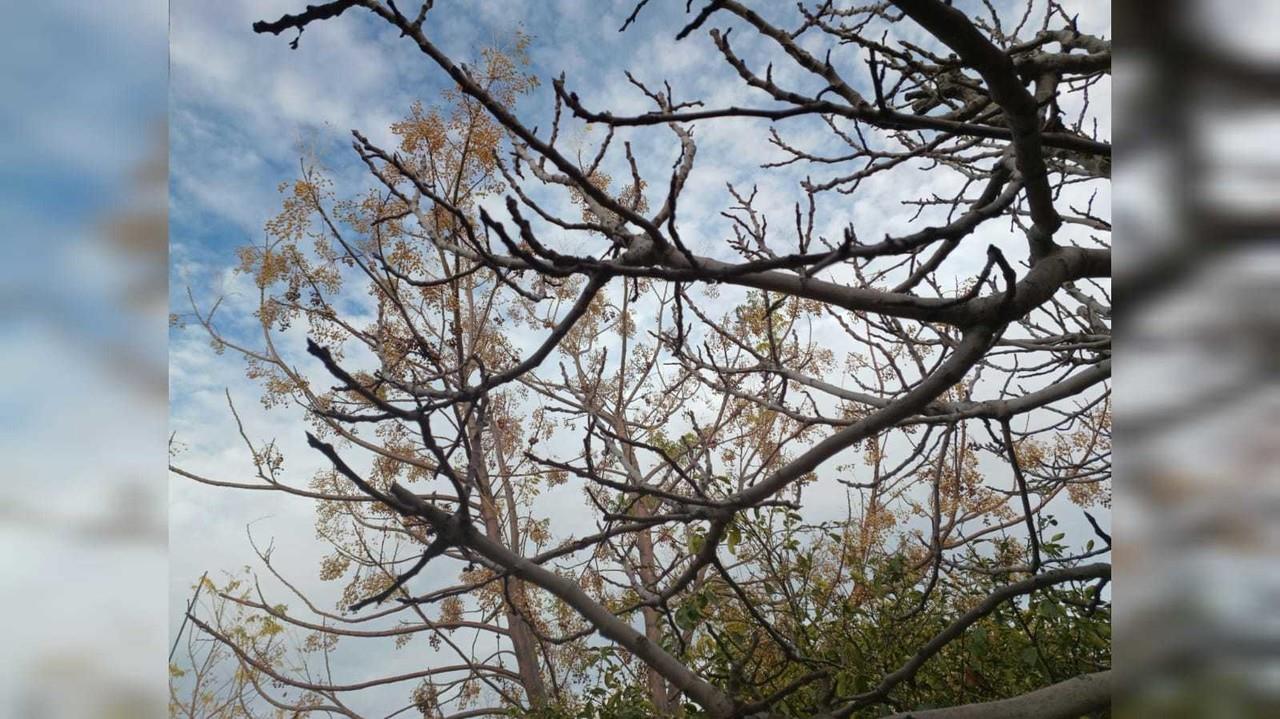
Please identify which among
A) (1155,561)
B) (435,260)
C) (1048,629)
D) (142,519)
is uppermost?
(435,260)

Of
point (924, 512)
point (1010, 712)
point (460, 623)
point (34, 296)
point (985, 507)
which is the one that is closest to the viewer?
point (34, 296)

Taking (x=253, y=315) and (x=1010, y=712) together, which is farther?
(x=253, y=315)

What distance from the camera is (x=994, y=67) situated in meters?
0.64

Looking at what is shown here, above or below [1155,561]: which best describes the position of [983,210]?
above

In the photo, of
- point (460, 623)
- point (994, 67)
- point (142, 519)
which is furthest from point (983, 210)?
point (460, 623)

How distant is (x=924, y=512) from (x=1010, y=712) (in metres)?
3.14

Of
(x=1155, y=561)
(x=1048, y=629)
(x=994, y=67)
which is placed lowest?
(x=1155, y=561)

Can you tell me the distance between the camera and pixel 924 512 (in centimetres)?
382

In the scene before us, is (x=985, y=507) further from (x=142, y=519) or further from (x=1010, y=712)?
(x=142, y=519)

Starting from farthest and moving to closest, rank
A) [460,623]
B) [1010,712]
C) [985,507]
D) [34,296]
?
[985,507]
[460,623]
[1010,712]
[34,296]

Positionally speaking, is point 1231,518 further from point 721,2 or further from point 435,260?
point 435,260

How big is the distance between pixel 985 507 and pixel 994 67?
10.8 feet

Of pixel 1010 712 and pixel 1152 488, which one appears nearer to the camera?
pixel 1152 488

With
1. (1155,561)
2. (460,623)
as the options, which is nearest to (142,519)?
(1155,561)
